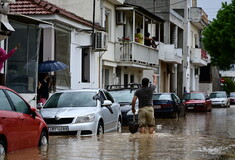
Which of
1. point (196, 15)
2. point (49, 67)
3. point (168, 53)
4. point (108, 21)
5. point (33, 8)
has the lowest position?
point (49, 67)

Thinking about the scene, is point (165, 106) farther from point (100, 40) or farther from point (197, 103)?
point (197, 103)

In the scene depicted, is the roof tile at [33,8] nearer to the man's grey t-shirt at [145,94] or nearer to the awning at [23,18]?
the awning at [23,18]

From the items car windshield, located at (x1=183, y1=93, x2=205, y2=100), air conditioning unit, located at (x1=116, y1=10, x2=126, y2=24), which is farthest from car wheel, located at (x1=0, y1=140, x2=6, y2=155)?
car windshield, located at (x1=183, y1=93, x2=205, y2=100)

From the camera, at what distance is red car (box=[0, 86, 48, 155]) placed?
1092 cm

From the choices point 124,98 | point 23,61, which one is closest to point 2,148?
point 23,61

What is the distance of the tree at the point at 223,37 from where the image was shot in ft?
152

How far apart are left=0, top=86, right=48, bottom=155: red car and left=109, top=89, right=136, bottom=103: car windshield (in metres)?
10.5

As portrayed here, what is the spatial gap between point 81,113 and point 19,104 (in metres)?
4.08

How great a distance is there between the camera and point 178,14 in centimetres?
5341

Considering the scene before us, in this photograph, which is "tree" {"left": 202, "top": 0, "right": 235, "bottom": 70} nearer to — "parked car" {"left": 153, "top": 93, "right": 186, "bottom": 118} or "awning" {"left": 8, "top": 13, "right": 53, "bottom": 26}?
"parked car" {"left": 153, "top": 93, "right": 186, "bottom": 118}

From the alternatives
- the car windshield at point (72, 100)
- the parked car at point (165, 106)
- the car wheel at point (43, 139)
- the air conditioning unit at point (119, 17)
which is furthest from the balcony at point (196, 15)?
the car wheel at point (43, 139)

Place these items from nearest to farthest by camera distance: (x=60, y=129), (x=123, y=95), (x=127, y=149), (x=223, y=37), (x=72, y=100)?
(x=127, y=149) → (x=60, y=129) → (x=72, y=100) → (x=123, y=95) → (x=223, y=37)

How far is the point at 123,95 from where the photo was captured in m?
24.0

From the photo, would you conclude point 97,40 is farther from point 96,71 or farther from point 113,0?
point 113,0
